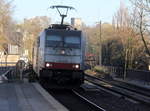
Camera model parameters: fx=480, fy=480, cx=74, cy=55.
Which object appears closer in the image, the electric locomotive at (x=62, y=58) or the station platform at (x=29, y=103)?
the station platform at (x=29, y=103)

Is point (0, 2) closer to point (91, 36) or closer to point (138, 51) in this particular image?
point (138, 51)

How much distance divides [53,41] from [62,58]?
Result: 1174 millimetres

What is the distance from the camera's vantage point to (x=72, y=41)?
2605cm

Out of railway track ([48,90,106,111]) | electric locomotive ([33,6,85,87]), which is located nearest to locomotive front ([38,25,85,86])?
electric locomotive ([33,6,85,87])

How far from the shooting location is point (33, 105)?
1630 cm

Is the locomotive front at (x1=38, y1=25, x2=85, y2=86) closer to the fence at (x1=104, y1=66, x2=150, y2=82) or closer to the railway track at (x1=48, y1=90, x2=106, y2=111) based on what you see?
the railway track at (x1=48, y1=90, x2=106, y2=111)

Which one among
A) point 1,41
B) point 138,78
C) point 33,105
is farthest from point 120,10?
point 33,105

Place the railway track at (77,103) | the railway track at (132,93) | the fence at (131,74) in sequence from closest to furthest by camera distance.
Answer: the railway track at (77,103) → the railway track at (132,93) → the fence at (131,74)

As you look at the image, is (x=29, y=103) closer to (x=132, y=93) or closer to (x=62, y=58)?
(x=62, y=58)

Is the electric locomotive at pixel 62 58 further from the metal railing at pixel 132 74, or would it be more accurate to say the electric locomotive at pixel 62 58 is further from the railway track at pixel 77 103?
the metal railing at pixel 132 74

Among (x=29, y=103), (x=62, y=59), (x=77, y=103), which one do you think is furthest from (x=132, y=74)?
(x=29, y=103)

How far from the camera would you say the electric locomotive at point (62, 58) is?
25406 millimetres

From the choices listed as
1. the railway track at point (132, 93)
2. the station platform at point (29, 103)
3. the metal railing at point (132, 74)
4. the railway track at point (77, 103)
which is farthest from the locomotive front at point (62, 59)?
the metal railing at point (132, 74)

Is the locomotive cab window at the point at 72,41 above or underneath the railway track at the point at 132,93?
above
